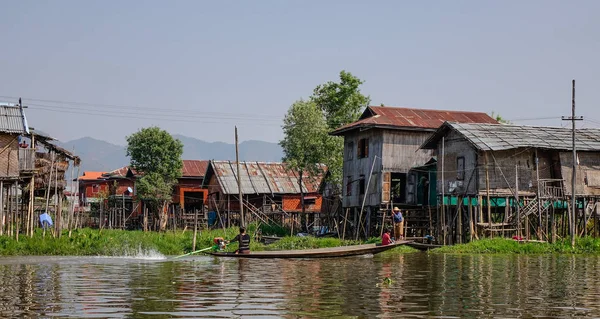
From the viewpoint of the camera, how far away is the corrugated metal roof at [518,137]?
39.1 meters

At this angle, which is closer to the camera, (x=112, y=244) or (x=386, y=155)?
(x=112, y=244)

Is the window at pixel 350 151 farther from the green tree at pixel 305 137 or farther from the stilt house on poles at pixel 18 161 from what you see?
the stilt house on poles at pixel 18 161

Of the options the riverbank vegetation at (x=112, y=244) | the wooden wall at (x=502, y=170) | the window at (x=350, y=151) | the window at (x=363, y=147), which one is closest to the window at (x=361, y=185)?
the window at (x=363, y=147)

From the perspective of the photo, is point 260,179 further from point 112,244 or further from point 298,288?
point 298,288

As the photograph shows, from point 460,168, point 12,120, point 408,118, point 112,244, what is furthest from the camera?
point 408,118

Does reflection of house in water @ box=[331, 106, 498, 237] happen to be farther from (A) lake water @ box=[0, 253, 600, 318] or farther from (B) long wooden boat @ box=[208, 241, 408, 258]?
(A) lake water @ box=[0, 253, 600, 318]

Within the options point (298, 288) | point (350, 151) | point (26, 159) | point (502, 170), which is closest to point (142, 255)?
point (26, 159)

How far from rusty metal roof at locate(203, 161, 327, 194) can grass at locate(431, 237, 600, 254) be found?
21.8 metres

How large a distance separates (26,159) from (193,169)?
32.7 m

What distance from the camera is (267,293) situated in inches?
705

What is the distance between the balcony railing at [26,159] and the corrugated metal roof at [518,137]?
19070 mm

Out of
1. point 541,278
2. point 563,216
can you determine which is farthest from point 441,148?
point 541,278

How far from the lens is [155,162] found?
201 ft

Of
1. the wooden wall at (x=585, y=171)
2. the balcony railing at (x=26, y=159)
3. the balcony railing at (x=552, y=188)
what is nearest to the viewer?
the balcony railing at (x=26, y=159)
